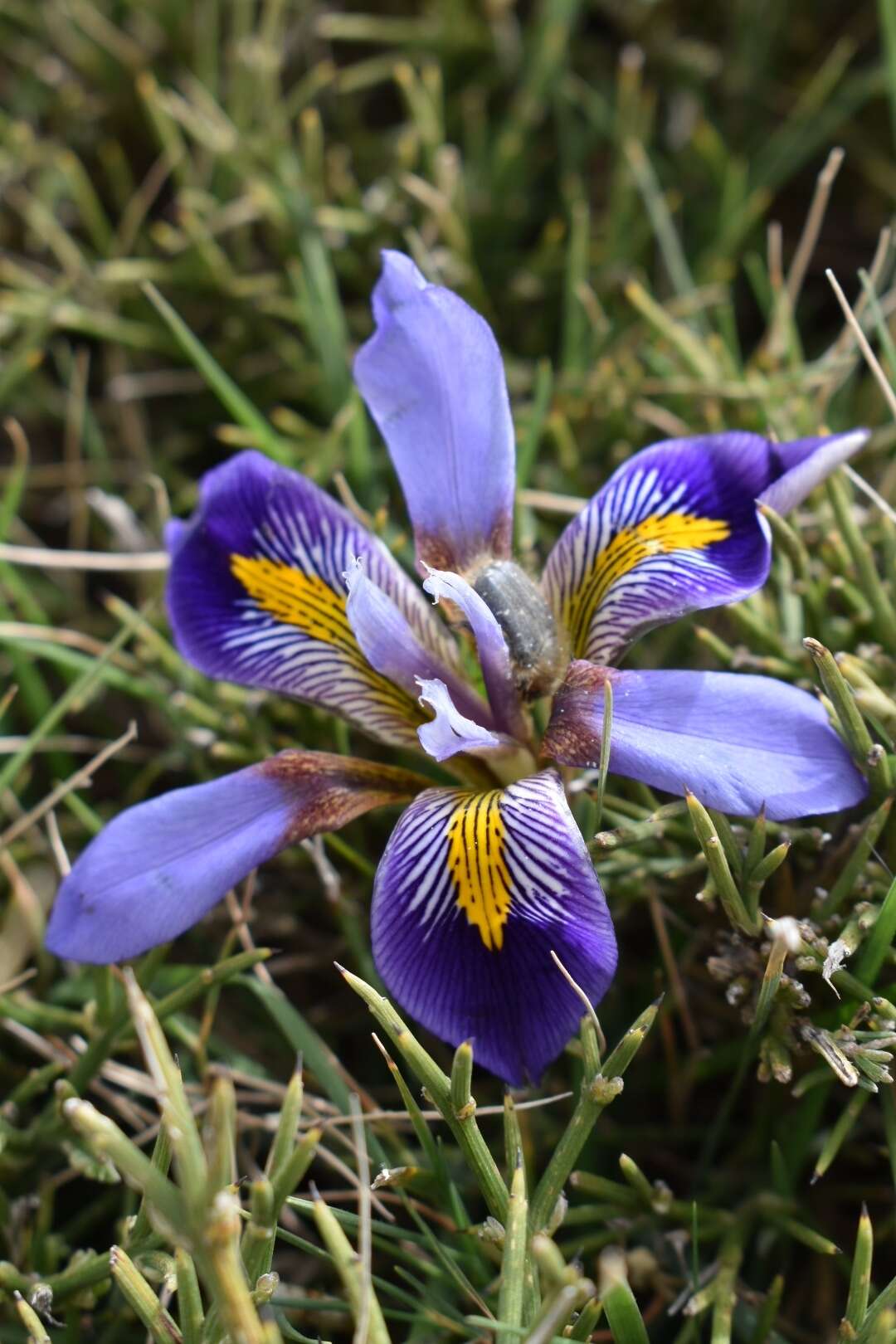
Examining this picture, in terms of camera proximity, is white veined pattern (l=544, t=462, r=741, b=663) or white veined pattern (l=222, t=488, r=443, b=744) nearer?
white veined pattern (l=544, t=462, r=741, b=663)

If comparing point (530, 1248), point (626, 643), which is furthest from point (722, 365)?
point (530, 1248)

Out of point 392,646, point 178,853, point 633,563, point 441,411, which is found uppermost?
point 441,411

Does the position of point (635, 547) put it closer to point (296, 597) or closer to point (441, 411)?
point (441, 411)

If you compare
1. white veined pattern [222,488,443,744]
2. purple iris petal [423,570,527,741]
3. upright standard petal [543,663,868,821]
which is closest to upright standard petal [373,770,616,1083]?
upright standard petal [543,663,868,821]

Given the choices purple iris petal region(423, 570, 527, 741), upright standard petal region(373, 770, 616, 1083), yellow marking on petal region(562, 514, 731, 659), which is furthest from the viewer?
yellow marking on petal region(562, 514, 731, 659)

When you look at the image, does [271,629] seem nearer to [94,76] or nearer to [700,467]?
[700,467]

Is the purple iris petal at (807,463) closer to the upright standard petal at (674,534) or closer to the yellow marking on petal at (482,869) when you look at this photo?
the upright standard petal at (674,534)

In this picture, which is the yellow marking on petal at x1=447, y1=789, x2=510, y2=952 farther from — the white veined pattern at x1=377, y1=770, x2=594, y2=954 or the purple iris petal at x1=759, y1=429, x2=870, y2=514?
the purple iris petal at x1=759, y1=429, x2=870, y2=514

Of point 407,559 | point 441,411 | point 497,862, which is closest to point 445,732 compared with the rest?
point 497,862
